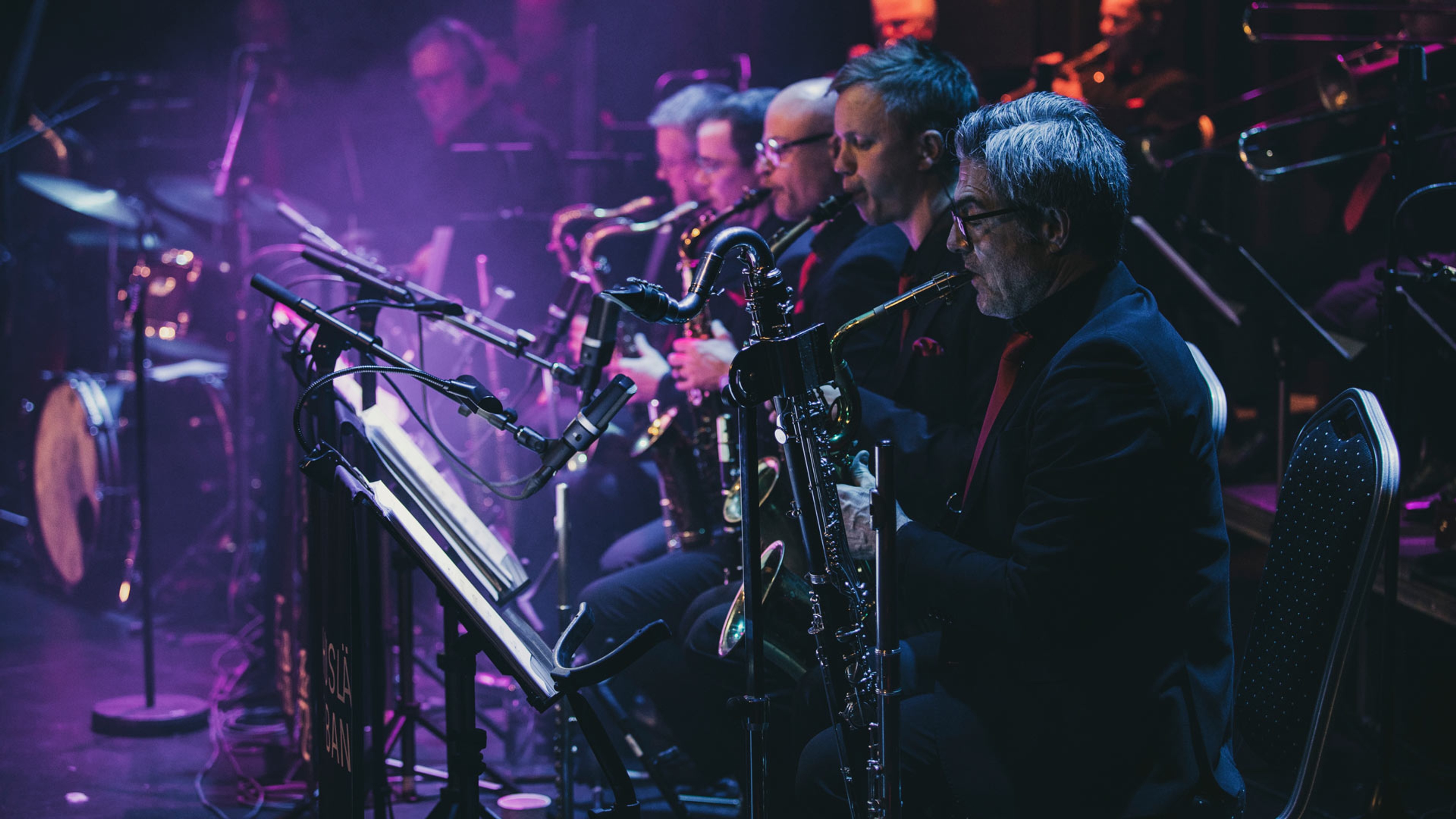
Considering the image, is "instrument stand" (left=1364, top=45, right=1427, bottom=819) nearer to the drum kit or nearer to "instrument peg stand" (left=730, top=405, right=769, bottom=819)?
"instrument peg stand" (left=730, top=405, right=769, bottom=819)

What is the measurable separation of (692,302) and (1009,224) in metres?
0.62

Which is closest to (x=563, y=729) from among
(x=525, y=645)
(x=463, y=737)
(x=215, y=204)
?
(x=463, y=737)

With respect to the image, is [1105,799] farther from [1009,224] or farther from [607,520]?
[607,520]

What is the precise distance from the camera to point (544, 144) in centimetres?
628

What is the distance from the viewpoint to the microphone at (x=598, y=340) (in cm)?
304

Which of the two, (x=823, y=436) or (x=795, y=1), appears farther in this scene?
(x=795, y=1)

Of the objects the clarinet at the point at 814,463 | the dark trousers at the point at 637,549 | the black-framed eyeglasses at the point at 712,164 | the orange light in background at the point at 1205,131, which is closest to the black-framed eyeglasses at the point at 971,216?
the clarinet at the point at 814,463

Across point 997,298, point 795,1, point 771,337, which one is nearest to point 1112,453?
point 997,298

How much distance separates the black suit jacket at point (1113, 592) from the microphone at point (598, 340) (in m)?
1.29

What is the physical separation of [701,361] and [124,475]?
3.64 m

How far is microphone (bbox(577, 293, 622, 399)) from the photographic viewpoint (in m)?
3.04

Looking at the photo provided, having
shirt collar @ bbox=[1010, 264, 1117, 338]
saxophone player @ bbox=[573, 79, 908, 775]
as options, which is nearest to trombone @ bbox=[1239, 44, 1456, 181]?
saxophone player @ bbox=[573, 79, 908, 775]

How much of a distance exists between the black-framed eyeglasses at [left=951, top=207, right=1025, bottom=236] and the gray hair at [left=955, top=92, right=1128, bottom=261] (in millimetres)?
10

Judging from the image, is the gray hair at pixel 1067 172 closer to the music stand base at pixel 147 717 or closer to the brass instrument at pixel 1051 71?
the brass instrument at pixel 1051 71
